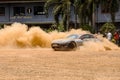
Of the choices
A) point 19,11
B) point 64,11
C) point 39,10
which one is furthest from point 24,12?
point 64,11

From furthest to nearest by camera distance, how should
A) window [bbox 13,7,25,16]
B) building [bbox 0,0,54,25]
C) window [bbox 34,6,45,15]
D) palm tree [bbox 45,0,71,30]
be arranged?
window [bbox 13,7,25,16] < window [bbox 34,6,45,15] < building [bbox 0,0,54,25] < palm tree [bbox 45,0,71,30]

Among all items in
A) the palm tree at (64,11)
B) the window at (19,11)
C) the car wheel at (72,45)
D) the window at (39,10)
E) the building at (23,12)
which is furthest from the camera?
the window at (19,11)

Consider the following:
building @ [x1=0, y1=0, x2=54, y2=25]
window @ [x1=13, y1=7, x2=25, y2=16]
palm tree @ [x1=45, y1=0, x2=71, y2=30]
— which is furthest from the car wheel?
window @ [x1=13, y1=7, x2=25, y2=16]

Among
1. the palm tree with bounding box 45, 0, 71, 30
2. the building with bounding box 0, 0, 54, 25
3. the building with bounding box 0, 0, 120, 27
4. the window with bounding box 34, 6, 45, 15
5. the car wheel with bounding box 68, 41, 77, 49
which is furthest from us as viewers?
the window with bounding box 34, 6, 45, 15

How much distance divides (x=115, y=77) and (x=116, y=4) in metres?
30.5

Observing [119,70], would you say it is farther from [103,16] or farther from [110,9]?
[103,16]

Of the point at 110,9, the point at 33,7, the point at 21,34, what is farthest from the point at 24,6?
the point at 21,34

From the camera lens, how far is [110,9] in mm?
44969

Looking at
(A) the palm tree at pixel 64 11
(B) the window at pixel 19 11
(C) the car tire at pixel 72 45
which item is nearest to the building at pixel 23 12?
(B) the window at pixel 19 11

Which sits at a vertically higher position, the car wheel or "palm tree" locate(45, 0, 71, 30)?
"palm tree" locate(45, 0, 71, 30)

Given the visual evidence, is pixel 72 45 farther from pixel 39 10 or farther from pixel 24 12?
pixel 24 12

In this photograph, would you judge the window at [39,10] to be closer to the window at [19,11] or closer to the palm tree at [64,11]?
the window at [19,11]

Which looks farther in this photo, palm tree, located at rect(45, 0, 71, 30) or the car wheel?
palm tree, located at rect(45, 0, 71, 30)

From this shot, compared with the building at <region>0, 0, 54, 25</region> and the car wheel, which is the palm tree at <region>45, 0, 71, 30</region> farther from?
the car wheel
